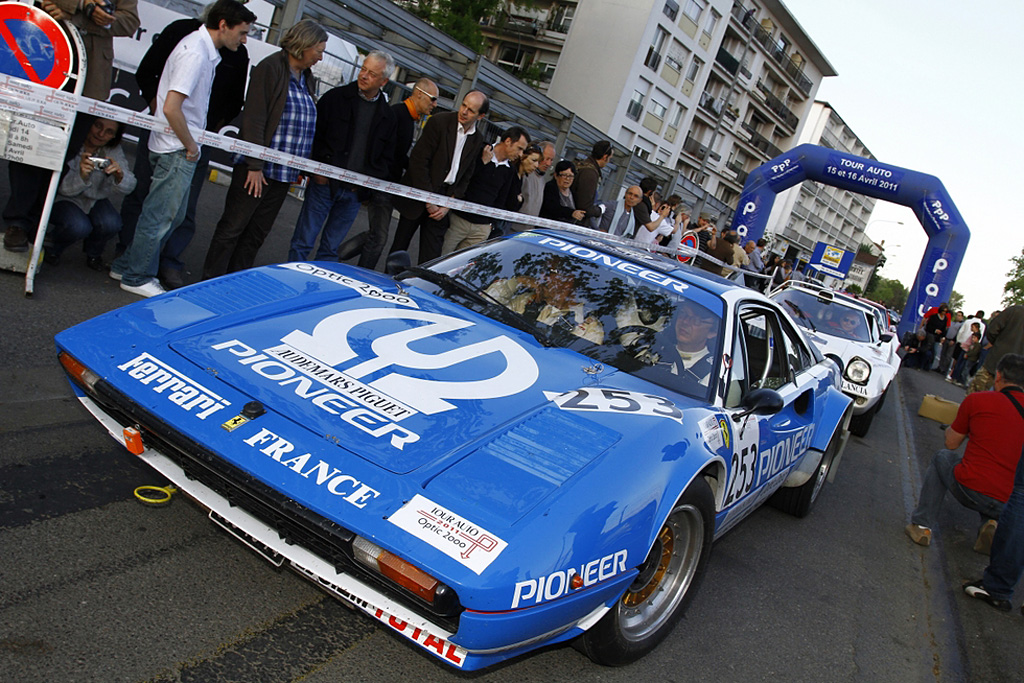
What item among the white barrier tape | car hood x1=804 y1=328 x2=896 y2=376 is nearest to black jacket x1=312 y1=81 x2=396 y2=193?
the white barrier tape

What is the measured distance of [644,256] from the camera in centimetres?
437

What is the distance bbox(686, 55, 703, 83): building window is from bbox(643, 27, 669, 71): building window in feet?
11.1

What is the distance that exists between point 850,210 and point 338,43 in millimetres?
102704

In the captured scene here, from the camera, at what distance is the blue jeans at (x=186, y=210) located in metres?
5.44

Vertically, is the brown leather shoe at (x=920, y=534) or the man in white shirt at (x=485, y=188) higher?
the man in white shirt at (x=485, y=188)

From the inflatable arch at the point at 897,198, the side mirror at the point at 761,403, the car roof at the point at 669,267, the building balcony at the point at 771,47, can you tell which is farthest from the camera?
the building balcony at the point at 771,47

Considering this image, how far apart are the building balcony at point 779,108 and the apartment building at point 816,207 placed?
280cm

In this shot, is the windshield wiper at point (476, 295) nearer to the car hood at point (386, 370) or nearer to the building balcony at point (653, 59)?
the car hood at point (386, 370)

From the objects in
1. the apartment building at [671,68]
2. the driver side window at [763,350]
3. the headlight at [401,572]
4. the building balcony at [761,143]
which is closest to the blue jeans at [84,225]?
the headlight at [401,572]

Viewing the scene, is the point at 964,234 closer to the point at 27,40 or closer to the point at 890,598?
the point at 890,598

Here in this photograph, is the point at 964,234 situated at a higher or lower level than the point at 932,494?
higher

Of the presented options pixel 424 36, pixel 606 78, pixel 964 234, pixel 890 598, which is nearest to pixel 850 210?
pixel 606 78

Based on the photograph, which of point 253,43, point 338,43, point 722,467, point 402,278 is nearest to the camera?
point 722,467

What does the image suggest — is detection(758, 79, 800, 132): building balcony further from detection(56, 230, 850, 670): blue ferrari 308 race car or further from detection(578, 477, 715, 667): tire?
detection(578, 477, 715, 667): tire
